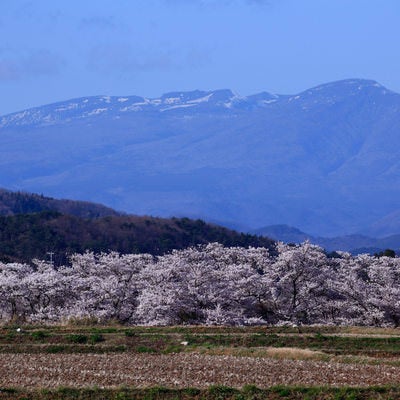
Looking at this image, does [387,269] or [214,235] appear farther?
[214,235]

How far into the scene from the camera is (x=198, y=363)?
91.7ft

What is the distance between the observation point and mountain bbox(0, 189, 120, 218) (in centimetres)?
15238

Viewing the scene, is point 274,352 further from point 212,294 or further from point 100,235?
point 100,235

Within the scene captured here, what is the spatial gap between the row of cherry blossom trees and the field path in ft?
56.4

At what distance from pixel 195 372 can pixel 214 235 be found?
81.1m

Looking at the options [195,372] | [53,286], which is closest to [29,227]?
[53,286]

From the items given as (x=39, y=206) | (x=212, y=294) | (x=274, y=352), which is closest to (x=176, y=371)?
(x=274, y=352)

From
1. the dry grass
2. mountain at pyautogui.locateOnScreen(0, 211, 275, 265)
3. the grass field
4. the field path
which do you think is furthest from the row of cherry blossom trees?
mountain at pyautogui.locateOnScreen(0, 211, 275, 265)

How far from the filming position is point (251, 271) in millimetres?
50125

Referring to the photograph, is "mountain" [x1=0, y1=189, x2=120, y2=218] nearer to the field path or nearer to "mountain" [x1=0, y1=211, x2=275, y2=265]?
"mountain" [x1=0, y1=211, x2=275, y2=265]

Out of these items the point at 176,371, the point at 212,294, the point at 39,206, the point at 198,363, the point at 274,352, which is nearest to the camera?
the point at 176,371

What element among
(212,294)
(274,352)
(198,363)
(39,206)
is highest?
(198,363)

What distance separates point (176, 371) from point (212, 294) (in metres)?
21.9

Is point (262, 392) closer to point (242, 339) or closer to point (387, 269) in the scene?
point (242, 339)
